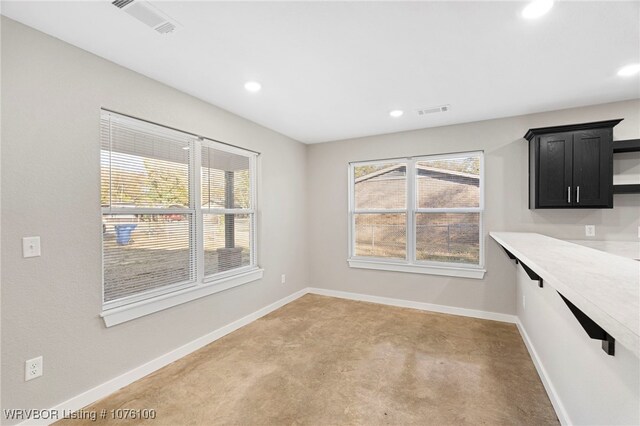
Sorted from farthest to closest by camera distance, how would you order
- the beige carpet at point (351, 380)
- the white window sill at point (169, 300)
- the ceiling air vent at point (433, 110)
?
the ceiling air vent at point (433, 110), the white window sill at point (169, 300), the beige carpet at point (351, 380)

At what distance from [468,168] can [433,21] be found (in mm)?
2566

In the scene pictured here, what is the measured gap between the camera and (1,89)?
1.74m

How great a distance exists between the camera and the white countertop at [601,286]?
0.75 metres

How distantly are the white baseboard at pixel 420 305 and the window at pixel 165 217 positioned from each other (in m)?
1.68

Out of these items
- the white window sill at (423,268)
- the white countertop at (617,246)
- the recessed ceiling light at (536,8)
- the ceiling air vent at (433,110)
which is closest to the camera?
the recessed ceiling light at (536,8)

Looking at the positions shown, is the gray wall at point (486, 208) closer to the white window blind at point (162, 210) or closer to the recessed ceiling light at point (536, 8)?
the white window blind at point (162, 210)

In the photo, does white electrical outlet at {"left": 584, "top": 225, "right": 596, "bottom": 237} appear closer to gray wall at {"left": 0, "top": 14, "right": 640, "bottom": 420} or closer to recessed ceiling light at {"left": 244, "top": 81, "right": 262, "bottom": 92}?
gray wall at {"left": 0, "top": 14, "right": 640, "bottom": 420}

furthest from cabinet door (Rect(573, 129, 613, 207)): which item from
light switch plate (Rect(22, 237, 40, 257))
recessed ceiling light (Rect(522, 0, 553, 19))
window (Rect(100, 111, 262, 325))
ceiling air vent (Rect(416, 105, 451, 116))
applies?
light switch plate (Rect(22, 237, 40, 257))

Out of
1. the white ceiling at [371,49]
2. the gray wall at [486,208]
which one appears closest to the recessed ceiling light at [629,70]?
the white ceiling at [371,49]

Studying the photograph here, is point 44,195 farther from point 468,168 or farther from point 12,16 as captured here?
point 468,168

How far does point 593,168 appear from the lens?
2.93m

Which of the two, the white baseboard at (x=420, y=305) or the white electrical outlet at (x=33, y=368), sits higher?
the white electrical outlet at (x=33, y=368)

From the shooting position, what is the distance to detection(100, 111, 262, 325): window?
7.68 feet

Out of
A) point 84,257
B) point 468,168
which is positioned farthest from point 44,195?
point 468,168
